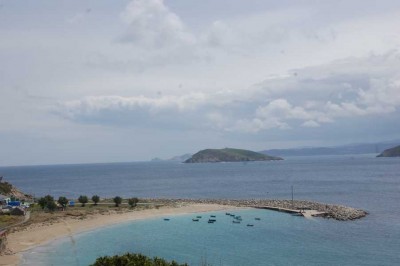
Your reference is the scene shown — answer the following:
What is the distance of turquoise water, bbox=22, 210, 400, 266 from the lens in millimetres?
54344

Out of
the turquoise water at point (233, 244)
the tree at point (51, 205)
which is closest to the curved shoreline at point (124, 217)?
the turquoise water at point (233, 244)

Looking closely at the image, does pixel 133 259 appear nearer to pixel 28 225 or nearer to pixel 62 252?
pixel 62 252

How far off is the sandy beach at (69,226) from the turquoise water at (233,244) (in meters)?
2.02

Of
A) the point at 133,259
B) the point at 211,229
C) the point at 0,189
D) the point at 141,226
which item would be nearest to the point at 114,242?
the point at 141,226

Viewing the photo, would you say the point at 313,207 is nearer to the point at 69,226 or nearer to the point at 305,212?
the point at 305,212

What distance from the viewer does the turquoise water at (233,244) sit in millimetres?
54344

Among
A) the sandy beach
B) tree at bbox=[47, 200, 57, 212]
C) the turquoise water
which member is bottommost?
the turquoise water

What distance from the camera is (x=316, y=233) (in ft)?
227

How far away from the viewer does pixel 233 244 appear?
6356cm

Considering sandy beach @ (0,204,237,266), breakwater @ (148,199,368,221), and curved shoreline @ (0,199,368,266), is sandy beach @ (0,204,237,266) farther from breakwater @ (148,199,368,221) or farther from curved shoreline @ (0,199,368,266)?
breakwater @ (148,199,368,221)

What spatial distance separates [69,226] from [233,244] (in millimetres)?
27391

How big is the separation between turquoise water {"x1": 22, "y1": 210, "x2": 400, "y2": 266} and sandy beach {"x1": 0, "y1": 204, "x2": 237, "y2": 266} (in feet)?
6.62

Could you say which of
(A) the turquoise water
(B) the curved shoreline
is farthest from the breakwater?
(A) the turquoise water

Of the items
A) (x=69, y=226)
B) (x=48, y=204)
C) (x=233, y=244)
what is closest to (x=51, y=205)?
(x=48, y=204)
